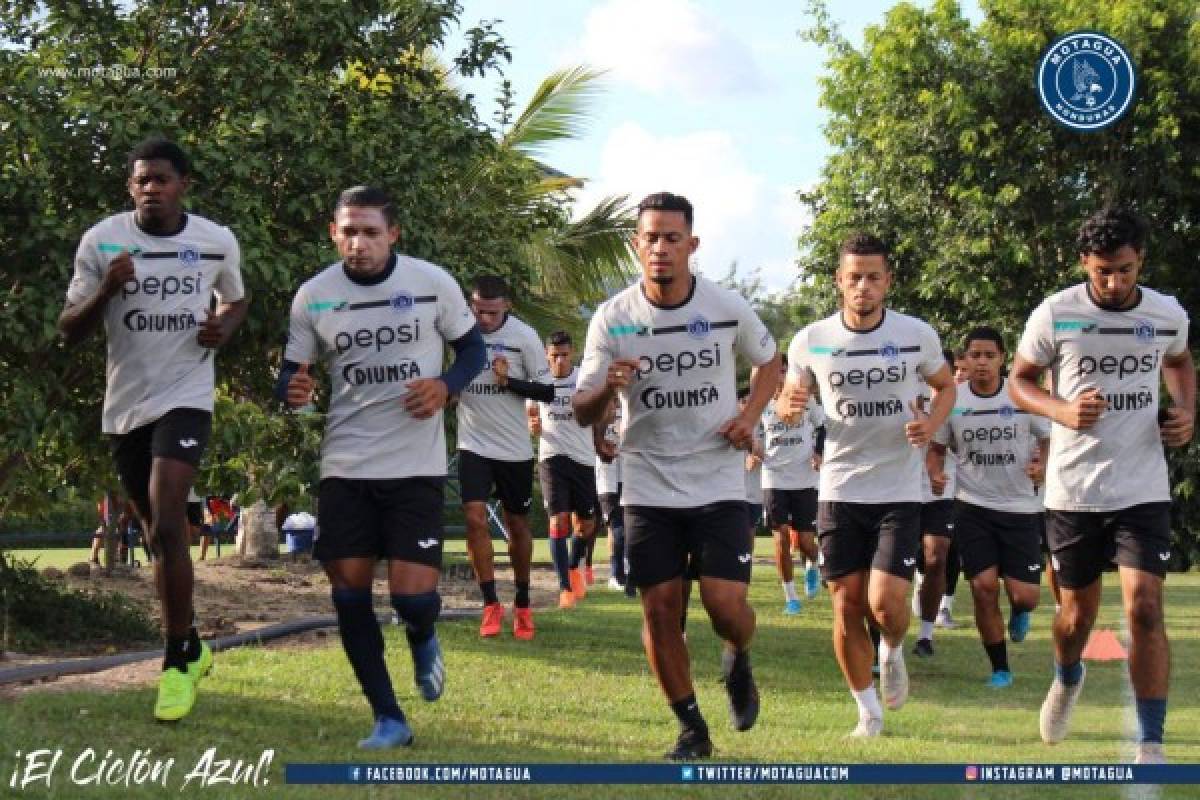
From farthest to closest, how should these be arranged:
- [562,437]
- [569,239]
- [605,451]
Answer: [569,239], [562,437], [605,451]

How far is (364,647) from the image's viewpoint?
798 centimetres

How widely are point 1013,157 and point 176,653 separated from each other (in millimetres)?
22672

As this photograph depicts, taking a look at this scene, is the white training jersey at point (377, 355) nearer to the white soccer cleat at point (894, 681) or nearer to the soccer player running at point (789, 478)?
the white soccer cleat at point (894, 681)

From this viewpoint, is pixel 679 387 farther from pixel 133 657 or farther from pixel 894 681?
pixel 133 657

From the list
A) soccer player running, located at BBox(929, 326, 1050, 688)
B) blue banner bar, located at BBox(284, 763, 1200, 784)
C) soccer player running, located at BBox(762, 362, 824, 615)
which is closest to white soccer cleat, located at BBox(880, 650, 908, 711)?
blue banner bar, located at BBox(284, 763, 1200, 784)

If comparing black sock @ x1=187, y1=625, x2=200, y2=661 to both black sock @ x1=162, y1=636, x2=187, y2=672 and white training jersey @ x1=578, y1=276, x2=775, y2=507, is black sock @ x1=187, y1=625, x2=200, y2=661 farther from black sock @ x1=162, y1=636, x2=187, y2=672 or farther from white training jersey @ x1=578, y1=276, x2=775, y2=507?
white training jersey @ x1=578, y1=276, x2=775, y2=507

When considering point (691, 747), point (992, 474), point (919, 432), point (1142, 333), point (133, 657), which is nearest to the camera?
point (691, 747)

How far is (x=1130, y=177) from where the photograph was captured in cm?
2802

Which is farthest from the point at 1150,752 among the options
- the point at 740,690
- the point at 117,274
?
the point at 117,274

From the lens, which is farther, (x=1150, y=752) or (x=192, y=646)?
(x=192, y=646)

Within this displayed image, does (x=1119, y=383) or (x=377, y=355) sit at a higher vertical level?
(x=377, y=355)

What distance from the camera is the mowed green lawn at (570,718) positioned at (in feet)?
24.5

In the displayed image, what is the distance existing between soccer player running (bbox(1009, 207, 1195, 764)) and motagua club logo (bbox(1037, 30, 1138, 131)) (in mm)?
19419

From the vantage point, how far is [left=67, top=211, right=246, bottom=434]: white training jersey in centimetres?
820
